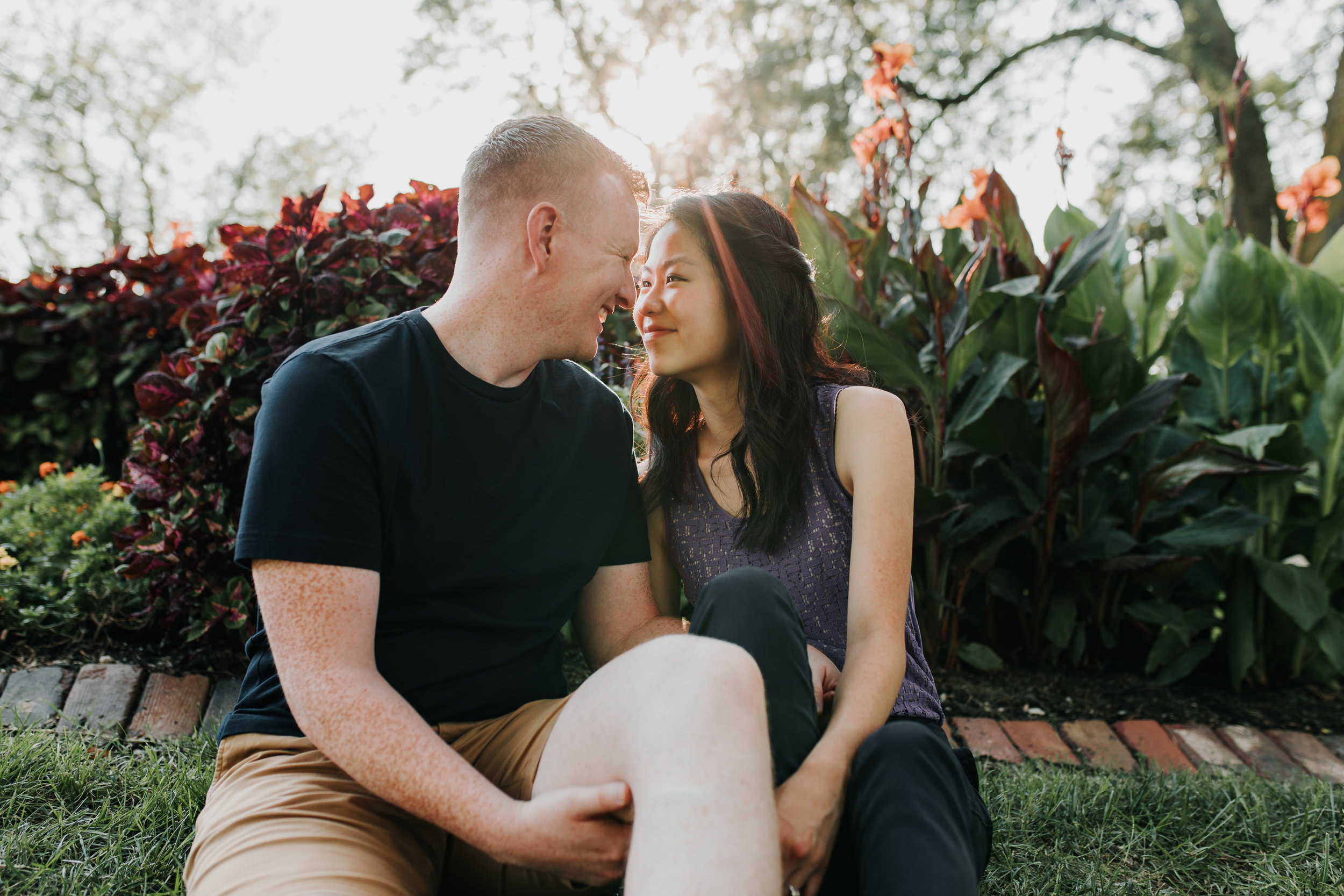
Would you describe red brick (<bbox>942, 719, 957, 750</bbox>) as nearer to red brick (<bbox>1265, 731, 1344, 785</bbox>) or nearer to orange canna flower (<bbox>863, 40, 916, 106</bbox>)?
red brick (<bbox>1265, 731, 1344, 785</bbox>)

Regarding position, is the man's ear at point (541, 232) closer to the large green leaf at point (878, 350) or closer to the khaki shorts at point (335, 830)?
the khaki shorts at point (335, 830)

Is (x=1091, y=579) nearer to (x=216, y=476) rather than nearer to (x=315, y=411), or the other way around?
(x=315, y=411)

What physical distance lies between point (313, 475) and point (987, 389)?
1.95m

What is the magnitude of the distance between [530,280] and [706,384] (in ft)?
1.53

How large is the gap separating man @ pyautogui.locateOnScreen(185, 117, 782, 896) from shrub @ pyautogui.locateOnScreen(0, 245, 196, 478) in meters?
2.85

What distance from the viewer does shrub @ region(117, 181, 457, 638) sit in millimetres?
2174

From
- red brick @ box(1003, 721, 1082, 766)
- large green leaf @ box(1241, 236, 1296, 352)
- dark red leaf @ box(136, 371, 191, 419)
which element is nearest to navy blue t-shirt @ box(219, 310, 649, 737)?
dark red leaf @ box(136, 371, 191, 419)

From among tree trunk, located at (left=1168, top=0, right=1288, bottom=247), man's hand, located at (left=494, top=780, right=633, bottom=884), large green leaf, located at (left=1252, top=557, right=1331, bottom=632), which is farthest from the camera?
tree trunk, located at (left=1168, top=0, right=1288, bottom=247)

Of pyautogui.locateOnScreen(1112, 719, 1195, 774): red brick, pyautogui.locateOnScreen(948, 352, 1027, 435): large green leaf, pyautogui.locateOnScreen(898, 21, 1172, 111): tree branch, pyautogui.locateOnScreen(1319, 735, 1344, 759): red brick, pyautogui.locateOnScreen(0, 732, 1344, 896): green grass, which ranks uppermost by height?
pyautogui.locateOnScreen(898, 21, 1172, 111): tree branch

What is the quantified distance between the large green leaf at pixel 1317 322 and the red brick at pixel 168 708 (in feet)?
11.7

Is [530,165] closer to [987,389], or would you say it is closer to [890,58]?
[987,389]

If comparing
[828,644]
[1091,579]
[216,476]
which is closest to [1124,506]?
[1091,579]

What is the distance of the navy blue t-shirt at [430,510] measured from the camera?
45.3 inches

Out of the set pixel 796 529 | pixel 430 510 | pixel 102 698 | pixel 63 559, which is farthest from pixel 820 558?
pixel 63 559
